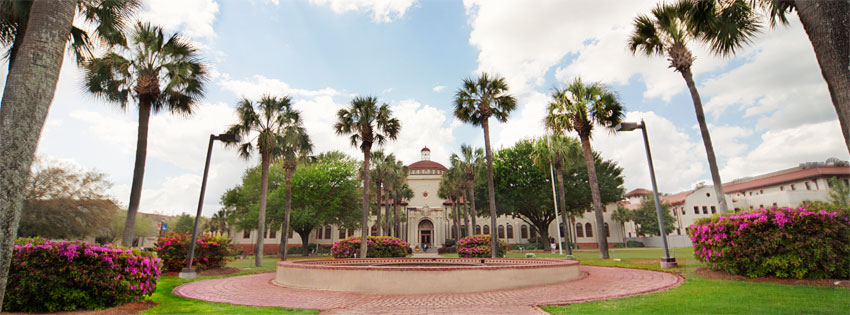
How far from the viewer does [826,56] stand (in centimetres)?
532

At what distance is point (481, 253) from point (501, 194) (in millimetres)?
13824

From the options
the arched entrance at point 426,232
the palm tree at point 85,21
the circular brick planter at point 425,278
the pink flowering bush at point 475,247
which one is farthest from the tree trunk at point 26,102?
the arched entrance at point 426,232

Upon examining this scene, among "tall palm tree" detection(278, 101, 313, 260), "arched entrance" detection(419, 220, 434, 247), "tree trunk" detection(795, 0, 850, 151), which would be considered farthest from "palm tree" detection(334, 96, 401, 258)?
"arched entrance" detection(419, 220, 434, 247)

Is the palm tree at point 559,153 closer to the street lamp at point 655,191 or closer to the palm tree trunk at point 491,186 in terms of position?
the palm tree trunk at point 491,186

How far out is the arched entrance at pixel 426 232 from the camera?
52094 millimetres

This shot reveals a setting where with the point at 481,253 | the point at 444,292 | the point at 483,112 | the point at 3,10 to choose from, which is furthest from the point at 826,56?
the point at 481,253

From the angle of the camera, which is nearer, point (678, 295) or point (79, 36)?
point (678, 295)

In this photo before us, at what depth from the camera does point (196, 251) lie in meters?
16.8

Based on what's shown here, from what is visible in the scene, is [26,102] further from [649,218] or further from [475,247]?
[649,218]

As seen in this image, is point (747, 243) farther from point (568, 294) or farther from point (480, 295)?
point (480, 295)

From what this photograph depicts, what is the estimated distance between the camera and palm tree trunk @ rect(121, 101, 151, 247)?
1252 centimetres

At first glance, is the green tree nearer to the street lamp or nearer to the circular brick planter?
the street lamp

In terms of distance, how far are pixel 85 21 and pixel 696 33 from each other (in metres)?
15.4

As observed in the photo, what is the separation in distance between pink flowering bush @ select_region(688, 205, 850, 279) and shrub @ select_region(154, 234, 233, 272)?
1874 cm
